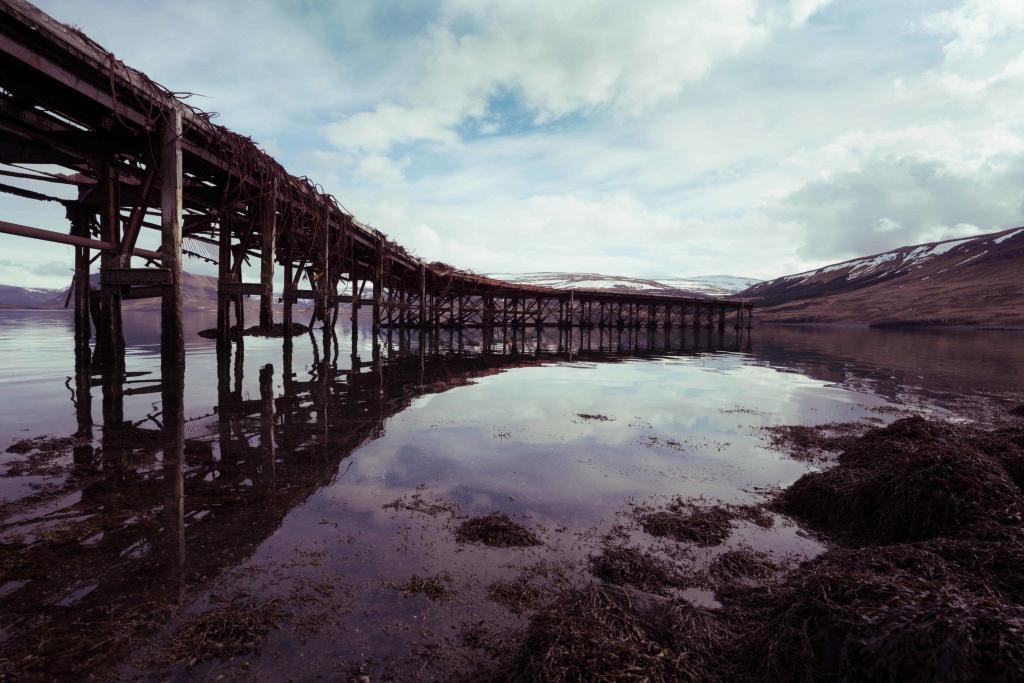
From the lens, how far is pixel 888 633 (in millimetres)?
2002

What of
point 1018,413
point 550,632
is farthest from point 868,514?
point 1018,413

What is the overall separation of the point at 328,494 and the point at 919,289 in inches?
4588

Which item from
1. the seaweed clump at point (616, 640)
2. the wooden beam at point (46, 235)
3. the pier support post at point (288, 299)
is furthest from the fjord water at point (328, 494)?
the pier support post at point (288, 299)

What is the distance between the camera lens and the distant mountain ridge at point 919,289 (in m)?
67.4

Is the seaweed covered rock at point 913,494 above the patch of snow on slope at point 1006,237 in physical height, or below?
below

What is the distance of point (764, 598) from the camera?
308 centimetres

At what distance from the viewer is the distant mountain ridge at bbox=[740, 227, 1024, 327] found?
221 feet

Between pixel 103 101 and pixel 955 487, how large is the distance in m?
12.9

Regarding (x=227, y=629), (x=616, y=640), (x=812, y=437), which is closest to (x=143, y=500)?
(x=227, y=629)

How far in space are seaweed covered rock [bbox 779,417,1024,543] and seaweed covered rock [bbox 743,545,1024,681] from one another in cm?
150

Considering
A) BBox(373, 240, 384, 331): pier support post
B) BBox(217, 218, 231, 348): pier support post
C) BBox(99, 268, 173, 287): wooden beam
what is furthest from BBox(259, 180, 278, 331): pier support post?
BBox(373, 240, 384, 331): pier support post

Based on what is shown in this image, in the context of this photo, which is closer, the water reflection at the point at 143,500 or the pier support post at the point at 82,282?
the water reflection at the point at 143,500

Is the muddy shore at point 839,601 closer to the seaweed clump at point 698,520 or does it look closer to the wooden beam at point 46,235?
the seaweed clump at point 698,520

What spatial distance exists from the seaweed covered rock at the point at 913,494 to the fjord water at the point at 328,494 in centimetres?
51
